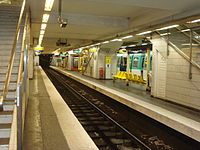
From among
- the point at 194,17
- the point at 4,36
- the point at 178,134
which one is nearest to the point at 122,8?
the point at 194,17

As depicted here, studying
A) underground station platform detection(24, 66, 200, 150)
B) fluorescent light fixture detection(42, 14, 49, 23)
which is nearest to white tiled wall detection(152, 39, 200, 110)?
underground station platform detection(24, 66, 200, 150)

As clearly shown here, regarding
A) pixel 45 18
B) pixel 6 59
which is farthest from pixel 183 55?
pixel 6 59

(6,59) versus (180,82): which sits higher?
(6,59)

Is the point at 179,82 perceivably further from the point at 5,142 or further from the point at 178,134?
the point at 5,142

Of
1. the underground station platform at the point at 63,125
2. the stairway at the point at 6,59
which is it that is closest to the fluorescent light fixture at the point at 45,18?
the stairway at the point at 6,59

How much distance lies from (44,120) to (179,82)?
561 centimetres

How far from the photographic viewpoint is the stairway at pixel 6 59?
3.59 metres

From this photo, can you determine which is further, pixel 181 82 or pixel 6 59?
pixel 181 82

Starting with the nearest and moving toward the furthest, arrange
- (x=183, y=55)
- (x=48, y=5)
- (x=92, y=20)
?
(x=48, y=5) < (x=183, y=55) < (x=92, y=20)

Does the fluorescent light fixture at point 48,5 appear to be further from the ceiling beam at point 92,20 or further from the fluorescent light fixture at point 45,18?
the ceiling beam at point 92,20

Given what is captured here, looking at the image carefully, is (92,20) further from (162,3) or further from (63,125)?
(63,125)

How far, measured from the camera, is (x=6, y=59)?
218 inches

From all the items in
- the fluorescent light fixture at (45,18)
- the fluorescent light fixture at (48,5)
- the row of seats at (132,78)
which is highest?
the fluorescent light fixture at (48,5)

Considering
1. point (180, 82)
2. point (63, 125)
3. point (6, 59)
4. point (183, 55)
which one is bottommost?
point (63, 125)
